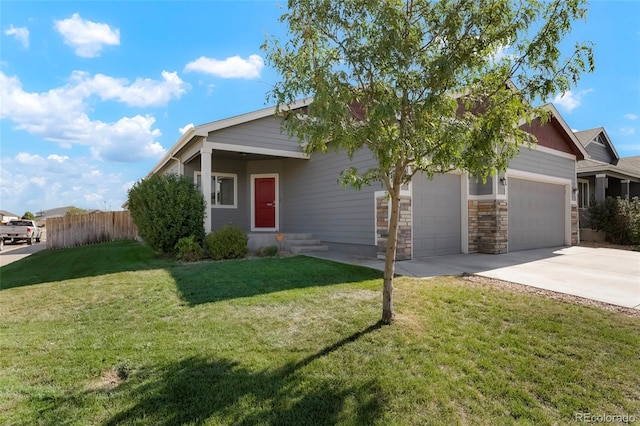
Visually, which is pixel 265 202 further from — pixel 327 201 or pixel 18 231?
pixel 18 231

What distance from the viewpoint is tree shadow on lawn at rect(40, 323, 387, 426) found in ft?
8.51

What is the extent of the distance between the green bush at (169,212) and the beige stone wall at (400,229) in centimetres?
486

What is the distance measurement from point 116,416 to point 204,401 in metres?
0.61

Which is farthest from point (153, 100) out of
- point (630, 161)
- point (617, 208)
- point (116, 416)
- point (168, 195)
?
point (630, 161)

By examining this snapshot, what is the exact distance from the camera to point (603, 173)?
51.8 ft

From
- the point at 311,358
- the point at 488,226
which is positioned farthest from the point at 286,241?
the point at 311,358

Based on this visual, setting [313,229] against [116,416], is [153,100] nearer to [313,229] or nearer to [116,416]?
[313,229]

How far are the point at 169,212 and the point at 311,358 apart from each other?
7.35 meters

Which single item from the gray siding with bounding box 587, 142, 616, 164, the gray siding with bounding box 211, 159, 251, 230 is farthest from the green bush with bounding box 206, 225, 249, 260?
the gray siding with bounding box 587, 142, 616, 164

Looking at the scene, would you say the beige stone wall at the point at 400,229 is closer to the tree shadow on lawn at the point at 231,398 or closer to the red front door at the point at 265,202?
the red front door at the point at 265,202

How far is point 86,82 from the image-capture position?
1237 centimetres

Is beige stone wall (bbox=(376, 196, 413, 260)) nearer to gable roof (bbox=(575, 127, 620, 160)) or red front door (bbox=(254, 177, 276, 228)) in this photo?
red front door (bbox=(254, 177, 276, 228))

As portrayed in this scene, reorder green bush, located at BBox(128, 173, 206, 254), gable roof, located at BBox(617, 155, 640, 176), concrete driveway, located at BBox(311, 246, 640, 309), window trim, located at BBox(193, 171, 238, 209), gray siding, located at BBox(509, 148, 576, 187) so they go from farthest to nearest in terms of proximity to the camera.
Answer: gable roof, located at BBox(617, 155, 640, 176) < window trim, located at BBox(193, 171, 238, 209) < gray siding, located at BBox(509, 148, 576, 187) < green bush, located at BBox(128, 173, 206, 254) < concrete driveway, located at BBox(311, 246, 640, 309)

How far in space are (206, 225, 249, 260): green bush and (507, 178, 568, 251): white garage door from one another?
8304 mm
